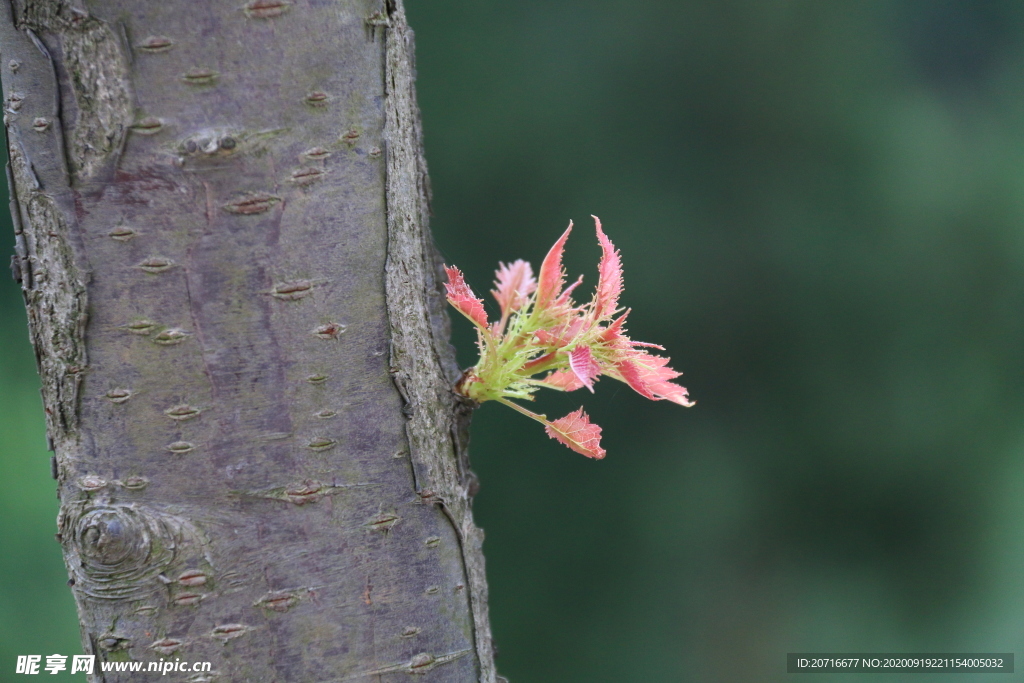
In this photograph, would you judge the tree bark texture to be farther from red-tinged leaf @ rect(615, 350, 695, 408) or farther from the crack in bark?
red-tinged leaf @ rect(615, 350, 695, 408)

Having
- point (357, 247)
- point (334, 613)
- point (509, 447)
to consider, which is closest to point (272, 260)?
point (357, 247)

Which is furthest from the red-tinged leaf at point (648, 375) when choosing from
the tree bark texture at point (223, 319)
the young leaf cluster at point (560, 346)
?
the tree bark texture at point (223, 319)

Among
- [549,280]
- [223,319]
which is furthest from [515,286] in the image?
[223,319]

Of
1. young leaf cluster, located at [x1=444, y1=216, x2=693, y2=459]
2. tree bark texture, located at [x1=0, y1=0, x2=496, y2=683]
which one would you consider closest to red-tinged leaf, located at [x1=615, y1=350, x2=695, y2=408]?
young leaf cluster, located at [x1=444, y1=216, x2=693, y2=459]

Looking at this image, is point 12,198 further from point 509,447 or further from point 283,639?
point 509,447

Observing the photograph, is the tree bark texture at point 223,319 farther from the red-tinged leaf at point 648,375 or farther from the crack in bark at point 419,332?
the red-tinged leaf at point 648,375
